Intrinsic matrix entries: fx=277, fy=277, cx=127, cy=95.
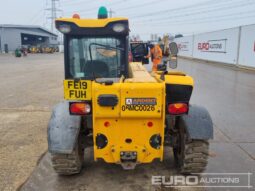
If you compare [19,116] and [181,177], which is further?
[19,116]

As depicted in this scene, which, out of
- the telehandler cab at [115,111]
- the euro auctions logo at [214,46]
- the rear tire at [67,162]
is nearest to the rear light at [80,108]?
the telehandler cab at [115,111]

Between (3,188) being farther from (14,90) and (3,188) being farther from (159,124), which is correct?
(14,90)

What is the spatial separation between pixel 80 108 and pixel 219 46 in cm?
2258

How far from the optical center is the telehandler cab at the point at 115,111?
3.27 metres

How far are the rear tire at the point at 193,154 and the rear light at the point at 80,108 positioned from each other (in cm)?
139

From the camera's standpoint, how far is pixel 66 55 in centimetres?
403

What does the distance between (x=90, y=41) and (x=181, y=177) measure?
2.36m

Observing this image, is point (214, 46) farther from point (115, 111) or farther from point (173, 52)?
point (115, 111)

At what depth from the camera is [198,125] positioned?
12.3 feet

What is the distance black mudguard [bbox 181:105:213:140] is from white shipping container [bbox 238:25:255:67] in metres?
16.4

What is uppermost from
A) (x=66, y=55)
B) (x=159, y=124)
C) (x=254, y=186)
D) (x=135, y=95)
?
(x=66, y=55)

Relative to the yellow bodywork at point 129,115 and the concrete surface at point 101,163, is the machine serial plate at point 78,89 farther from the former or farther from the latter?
the concrete surface at point 101,163

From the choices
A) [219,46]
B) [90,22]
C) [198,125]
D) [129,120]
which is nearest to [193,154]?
[198,125]

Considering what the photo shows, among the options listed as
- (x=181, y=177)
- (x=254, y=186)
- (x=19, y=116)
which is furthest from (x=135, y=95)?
(x=19, y=116)
